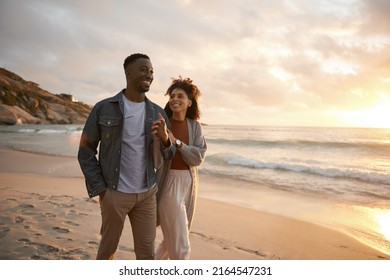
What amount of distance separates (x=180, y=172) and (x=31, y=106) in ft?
159

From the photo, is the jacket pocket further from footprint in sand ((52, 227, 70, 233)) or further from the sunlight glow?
the sunlight glow

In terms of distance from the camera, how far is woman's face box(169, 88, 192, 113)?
283 centimetres

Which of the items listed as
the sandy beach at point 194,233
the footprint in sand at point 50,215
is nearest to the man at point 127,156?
the sandy beach at point 194,233

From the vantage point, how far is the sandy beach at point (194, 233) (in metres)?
3.46

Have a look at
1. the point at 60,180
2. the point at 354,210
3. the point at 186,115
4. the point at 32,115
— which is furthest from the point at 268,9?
the point at 32,115

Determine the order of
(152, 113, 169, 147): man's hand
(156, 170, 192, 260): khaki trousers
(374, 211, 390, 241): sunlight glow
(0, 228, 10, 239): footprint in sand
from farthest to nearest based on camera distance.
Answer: (374, 211, 390, 241): sunlight glow → (0, 228, 10, 239): footprint in sand → (156, 170, 192, 260): khaki trousers → (152, 113, 169, 147): man's hand

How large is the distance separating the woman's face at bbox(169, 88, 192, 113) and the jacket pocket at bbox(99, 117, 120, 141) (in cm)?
70

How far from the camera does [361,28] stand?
542cm

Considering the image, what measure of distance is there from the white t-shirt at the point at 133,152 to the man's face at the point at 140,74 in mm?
176

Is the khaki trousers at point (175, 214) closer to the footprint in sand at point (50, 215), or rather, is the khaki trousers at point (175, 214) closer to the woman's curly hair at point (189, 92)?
the woman's curly hair at point (189, 92)

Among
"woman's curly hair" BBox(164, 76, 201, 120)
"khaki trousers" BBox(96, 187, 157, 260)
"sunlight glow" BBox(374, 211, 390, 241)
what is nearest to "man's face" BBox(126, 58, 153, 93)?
"woman's curly hair" BBox(164, 76, 201, 120)

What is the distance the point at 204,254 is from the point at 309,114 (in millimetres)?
7109

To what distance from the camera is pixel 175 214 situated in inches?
105
